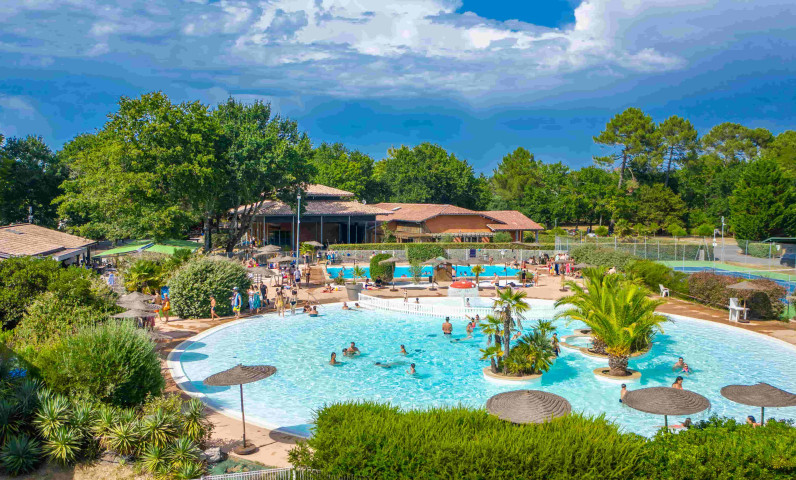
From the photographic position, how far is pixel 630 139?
76438 mm

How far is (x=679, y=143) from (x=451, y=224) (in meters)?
37.8

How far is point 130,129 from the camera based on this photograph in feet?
126

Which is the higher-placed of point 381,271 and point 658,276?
point 658,276

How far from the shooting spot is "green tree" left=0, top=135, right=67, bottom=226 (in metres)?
50.6

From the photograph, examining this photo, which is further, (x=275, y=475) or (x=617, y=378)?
(x=617, y=378)

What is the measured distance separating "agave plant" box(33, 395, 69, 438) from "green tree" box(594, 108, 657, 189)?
75.8 metres

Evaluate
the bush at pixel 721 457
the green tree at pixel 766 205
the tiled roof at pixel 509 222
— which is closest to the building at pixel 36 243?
the bush at pixel 721 457

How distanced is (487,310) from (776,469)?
19078mm

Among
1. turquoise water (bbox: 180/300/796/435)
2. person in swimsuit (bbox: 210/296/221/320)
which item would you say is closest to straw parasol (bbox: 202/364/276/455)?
turquoise water (bbox: 180/300/796/435)

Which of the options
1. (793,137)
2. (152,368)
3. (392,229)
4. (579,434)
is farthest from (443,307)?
(793,137)

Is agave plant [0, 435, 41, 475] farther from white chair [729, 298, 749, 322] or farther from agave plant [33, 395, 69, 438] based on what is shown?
white chair [729, 298, 749, 322]

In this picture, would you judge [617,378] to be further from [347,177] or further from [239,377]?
[347,177]

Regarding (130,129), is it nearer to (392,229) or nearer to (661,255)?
(392,229)

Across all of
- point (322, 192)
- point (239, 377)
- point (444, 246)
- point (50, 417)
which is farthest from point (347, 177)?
point (50, 417)
